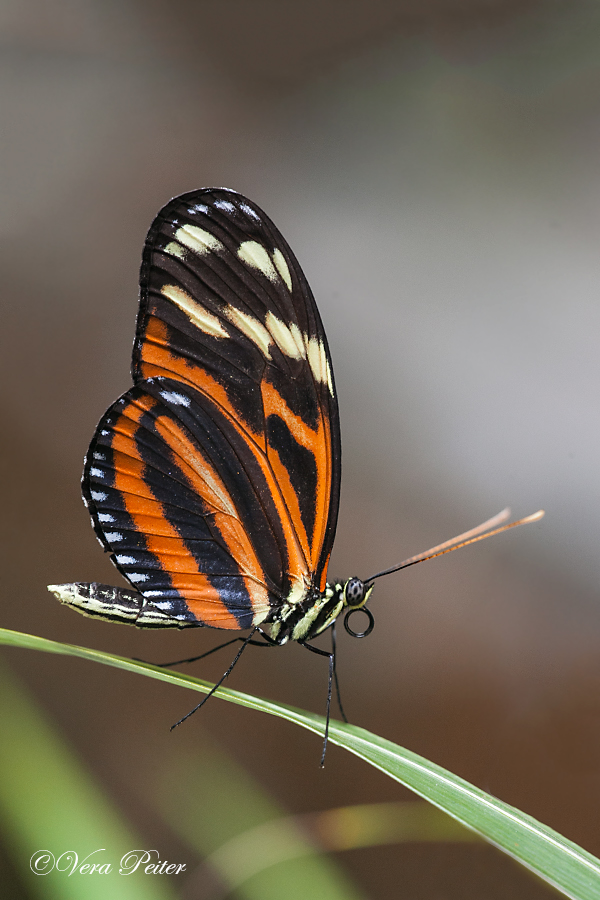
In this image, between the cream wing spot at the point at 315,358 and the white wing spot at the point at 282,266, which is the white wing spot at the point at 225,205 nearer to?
the white wing spot at the point at 282,266

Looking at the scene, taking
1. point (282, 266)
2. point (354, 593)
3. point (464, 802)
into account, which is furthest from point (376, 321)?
point (464, 802)

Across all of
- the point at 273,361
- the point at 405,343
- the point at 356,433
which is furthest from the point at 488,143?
the point at 273,361

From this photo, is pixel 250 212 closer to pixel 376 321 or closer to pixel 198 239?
pixel 198 239

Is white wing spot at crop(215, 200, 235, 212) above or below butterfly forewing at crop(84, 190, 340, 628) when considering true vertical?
above

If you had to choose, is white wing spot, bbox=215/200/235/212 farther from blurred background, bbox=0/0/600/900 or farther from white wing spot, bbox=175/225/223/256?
blurred background, bbox=0/0/600/900

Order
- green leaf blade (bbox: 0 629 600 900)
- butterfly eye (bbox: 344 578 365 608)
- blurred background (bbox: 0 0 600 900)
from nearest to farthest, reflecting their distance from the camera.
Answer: green leaf blade (bbox: 0 629 600 900) → butterfly eye (bbox: 344 578 365 608) → blurred background (bbox: 0 0 600 900)

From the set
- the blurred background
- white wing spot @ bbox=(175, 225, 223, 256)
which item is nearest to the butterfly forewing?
white wing spot @ bbox=(175, 225, 223, 256)

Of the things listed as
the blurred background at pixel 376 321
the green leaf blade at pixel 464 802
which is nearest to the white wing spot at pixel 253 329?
the green leaf blade at pixel 464 802
